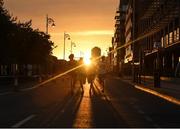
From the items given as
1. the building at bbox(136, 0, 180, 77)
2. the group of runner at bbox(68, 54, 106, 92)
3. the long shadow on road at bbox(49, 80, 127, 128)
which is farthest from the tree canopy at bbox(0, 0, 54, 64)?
the long shadow on road at bbox(49, 80, 127, 128)

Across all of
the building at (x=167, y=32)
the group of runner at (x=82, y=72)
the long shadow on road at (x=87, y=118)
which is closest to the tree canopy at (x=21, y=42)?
the building at (x=167, y=32)

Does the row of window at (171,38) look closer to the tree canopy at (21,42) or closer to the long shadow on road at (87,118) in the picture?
the tree canopy at (21,42)

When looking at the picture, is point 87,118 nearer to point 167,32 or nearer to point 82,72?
point 82,72

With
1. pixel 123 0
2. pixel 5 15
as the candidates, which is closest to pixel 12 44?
pixel 5 15

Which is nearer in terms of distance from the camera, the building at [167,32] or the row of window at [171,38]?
the building at [167,32]

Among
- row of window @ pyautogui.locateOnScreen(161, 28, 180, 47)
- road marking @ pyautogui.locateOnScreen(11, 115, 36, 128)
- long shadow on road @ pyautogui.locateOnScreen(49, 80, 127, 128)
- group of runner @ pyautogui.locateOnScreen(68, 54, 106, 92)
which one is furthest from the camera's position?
row of window @ pyautogui.locateOnScreen(161, 28, 180, 47)

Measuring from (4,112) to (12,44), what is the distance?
42.7 meters

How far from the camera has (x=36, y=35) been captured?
75.5 meters

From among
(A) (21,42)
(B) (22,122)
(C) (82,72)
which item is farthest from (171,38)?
(B) (22,122)

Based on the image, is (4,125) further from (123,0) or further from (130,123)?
(123,0)

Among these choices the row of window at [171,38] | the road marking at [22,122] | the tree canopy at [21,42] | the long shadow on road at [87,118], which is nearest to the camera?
the road marking at [22,122]

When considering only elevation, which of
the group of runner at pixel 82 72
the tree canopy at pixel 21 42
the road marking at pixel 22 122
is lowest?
the road marking at pixel 22 122

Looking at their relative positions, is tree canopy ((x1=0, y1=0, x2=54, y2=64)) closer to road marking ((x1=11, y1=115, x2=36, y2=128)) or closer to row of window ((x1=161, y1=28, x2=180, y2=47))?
row of window ((x1=161, y1=28, x2=180, y2=47))

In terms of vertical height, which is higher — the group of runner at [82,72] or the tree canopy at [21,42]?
the tree canopy at [21,42]
